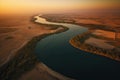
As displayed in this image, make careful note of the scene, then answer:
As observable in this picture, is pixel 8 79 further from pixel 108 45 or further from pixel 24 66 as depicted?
pixel 108 45

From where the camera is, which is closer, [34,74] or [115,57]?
[34,74]

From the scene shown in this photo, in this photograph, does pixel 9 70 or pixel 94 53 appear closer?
Result: pixel 9 70

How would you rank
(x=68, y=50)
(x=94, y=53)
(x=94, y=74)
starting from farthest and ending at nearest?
1. (x=68, y=50)
2. (x=94, y=53)
3. (x=94, y=74)

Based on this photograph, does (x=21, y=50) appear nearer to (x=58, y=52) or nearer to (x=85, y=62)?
(x=58, y=52)

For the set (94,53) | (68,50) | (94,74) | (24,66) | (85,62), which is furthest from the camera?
(68,50)

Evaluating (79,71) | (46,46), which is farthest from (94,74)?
(46,46)

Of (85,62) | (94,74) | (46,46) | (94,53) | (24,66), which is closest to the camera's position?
(94,74)


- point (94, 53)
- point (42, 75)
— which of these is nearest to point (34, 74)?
point (42, 75)

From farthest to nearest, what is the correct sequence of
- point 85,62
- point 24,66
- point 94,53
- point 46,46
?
1. point 46,46
2. point 94,53
3. point 85,62
4. point 24,66

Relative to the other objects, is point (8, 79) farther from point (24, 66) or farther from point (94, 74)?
point (94, 74)
